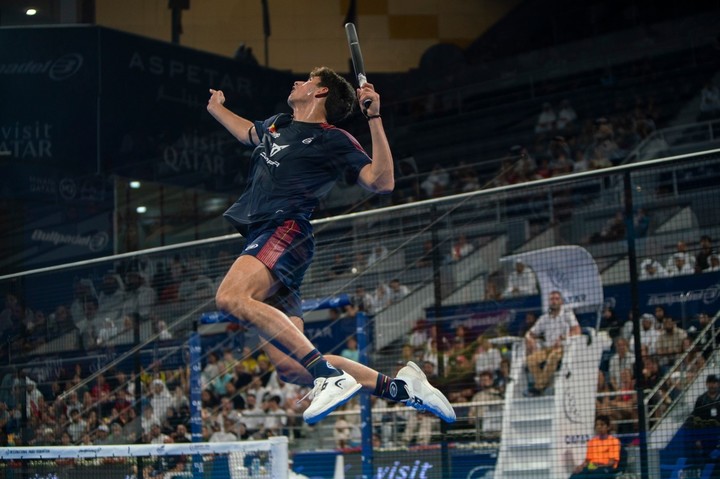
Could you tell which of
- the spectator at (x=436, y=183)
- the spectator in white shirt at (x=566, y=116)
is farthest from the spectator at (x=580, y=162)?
the spectator at (x=436, y=183)

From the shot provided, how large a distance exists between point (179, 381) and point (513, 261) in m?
3.89

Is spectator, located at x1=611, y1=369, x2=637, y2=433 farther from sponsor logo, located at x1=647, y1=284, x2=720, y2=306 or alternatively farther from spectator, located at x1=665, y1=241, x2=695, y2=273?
spectator, located at x1=665, y1=241, x2=695, y2=273

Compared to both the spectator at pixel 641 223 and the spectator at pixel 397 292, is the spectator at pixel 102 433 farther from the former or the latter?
the spectator at pixel 641 223

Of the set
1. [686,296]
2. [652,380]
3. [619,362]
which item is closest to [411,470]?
[619,362]

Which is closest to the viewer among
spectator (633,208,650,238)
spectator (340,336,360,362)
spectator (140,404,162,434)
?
spectator (633,208,650,238)

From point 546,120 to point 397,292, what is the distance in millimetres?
10630

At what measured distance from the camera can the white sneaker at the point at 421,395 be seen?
6227 millimetres

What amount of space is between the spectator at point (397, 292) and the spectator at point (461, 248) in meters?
0.64

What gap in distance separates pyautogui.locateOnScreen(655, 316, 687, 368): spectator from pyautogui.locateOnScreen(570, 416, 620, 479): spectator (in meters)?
0.76

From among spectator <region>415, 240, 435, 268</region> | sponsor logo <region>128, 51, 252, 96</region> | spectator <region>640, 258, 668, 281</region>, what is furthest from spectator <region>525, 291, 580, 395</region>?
sponsor logo <region>128, 51, 252, 96</region>

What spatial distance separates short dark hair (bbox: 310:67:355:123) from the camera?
21.0ft

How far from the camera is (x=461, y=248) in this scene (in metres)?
10.4

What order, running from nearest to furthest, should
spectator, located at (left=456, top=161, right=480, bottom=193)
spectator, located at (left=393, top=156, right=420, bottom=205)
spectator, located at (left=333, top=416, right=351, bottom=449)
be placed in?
1. spectator, located at (left=333, top=416, right=351, bottom=449)
2. spectator, located at (left=393, top=156, right=420, bottom=205)
3. spectator, located at (left=456, top=161, right=480, bottom=193)

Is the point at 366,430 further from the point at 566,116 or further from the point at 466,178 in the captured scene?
the point at 566,116
